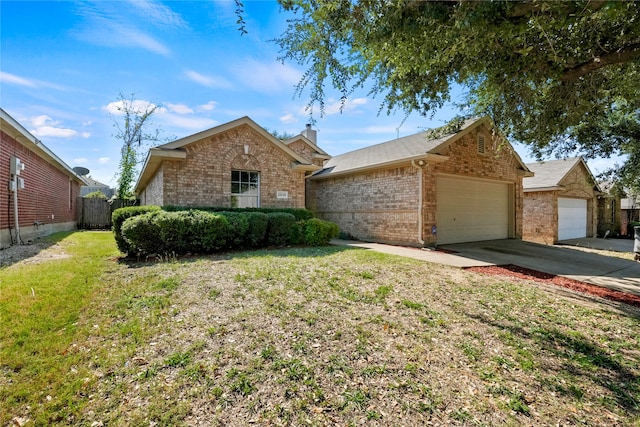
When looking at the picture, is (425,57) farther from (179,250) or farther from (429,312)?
(179,250)

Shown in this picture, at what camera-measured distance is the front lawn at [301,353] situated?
7.99 ft

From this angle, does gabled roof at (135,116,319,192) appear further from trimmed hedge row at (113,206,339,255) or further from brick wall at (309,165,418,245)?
brick wall at (309,165,418,245)

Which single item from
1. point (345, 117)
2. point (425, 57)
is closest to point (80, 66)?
point (345, 117)

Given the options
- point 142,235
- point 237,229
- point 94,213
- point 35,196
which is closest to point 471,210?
point 237,229

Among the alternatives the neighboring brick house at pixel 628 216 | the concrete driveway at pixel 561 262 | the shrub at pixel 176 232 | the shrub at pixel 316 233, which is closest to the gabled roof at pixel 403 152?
the concrete driveway at pixel 561 262

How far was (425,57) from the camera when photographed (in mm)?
4555

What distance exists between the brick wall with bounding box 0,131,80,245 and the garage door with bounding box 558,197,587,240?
2418 cm

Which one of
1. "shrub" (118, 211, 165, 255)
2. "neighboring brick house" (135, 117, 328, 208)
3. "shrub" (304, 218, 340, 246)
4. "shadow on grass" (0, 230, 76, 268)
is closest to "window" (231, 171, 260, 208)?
"neighboring brick house" (135, 117, 328, 208)

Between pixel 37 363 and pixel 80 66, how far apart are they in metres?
6.62

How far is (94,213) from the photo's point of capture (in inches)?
740

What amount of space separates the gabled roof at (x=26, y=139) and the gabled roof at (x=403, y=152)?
1098 centimetres

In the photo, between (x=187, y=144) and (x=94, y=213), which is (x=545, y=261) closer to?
(x=187, y=144)

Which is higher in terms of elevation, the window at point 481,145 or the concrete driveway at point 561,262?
the window at point 481,145

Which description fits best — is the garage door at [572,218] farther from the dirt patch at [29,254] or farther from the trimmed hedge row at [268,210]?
the dirt patch at [29,254]
